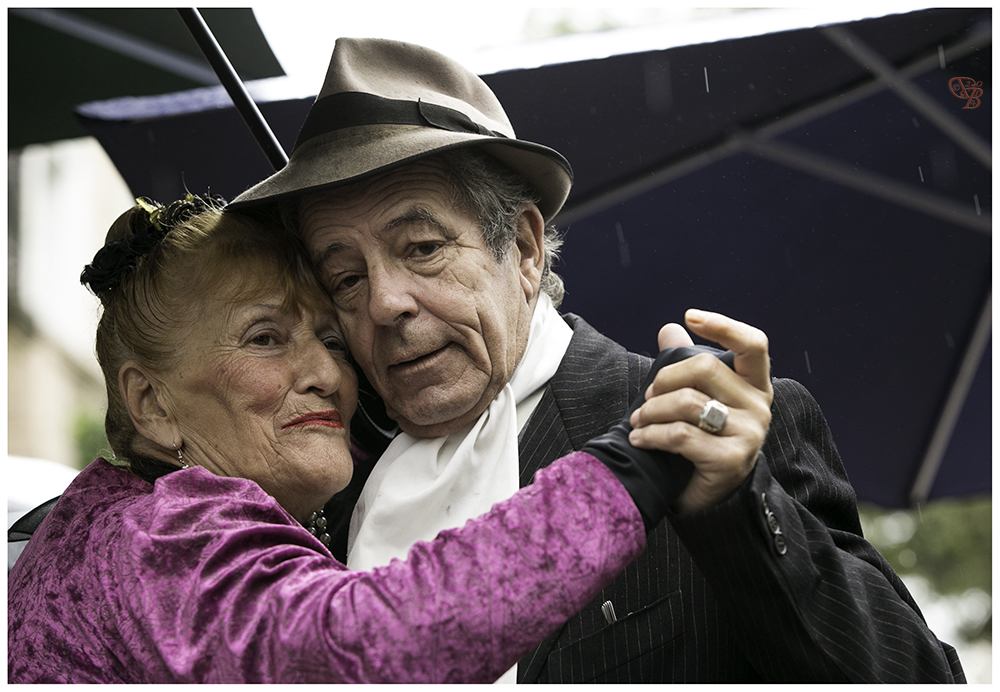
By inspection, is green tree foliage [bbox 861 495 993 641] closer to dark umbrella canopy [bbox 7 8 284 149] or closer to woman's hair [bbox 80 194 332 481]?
dark umbrella canopy [bbox 7 8 284 149]

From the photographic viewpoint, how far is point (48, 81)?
3.59m

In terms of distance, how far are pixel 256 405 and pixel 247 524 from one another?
42cm

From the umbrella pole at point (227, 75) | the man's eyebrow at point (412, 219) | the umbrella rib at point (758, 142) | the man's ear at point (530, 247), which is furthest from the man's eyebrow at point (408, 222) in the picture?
the umbrella rib at point (758, 142)

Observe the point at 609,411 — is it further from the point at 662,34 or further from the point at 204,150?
the point at 204,150

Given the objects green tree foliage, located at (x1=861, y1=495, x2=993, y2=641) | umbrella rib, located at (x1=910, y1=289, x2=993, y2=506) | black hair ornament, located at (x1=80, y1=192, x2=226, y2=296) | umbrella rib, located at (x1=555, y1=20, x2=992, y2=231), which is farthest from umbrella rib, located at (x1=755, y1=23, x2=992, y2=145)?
green tree foliage, located at (x1=861, y1=495, x2=993, y2=641)

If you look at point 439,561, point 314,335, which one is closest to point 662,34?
point 314,335

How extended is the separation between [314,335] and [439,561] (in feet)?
2.86

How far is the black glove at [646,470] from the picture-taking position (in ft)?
4.89

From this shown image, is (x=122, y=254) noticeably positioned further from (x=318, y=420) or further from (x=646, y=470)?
(x=646, y=470)

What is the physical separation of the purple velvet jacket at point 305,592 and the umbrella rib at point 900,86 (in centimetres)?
240

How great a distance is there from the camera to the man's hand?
1.50 metres

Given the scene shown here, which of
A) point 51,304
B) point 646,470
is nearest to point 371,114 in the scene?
point 646,470

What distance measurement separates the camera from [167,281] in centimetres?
203

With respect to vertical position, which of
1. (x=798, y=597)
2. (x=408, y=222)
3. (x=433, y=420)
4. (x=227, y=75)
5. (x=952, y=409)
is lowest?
(x=952, y=409)
